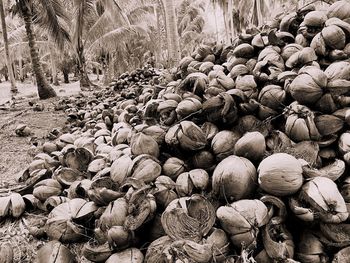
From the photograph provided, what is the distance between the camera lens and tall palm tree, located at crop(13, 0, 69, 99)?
29.8ft

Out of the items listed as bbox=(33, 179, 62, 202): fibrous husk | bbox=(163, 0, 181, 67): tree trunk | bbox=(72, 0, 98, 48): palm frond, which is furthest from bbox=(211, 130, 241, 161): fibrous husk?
bbox=(72, 0, 98, 48): palm frond

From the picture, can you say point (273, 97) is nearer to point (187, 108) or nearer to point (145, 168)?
point (187, 108)

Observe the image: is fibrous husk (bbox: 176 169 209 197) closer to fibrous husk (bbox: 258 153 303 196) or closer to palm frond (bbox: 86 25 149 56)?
fibrous husk (bbox: 258 153 303 196)

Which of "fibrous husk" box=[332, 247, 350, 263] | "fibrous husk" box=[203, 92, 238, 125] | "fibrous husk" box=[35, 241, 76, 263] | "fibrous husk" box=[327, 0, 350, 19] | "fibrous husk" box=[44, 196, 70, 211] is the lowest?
"fibrous husk" box=[332, 247, 350, 263]

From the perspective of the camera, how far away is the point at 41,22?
30.8 ft

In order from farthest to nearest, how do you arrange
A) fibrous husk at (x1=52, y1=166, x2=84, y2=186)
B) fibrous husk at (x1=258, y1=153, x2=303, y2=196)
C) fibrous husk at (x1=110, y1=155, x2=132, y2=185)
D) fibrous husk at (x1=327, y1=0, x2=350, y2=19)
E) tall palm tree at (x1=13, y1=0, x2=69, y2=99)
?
tall palm tree at (x1=13, y1=0, x2=69, y2=99) < fibrous husk at (x1=327, y1=0, x2=350, y2=19) < fibrous husk at (x1=52, y1=166, x2=84, y2=186) < fibrous husk at (x1=110, y1=155, x2=132, y2=185) < fibrous husk at (x1=258, y1=153, x2=303, y2=196)

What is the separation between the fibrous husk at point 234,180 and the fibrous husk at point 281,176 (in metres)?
0.06

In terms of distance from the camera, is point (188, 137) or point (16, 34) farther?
point (16, 34)

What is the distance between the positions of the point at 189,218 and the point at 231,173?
25cm

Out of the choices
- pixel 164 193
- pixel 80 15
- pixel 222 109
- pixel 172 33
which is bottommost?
pixel 164 193

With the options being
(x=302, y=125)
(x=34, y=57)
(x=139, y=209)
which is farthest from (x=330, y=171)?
(x=34, y=57)

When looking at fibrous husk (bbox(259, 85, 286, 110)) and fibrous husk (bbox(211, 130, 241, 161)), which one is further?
fibrous husk (bbox(259, 85, 286, 110))

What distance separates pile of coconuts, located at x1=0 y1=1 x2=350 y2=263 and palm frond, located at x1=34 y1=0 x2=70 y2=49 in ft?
26.4

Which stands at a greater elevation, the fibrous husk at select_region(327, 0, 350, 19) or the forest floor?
the fibrous husk at select_region(327, 0, 350, 19)
